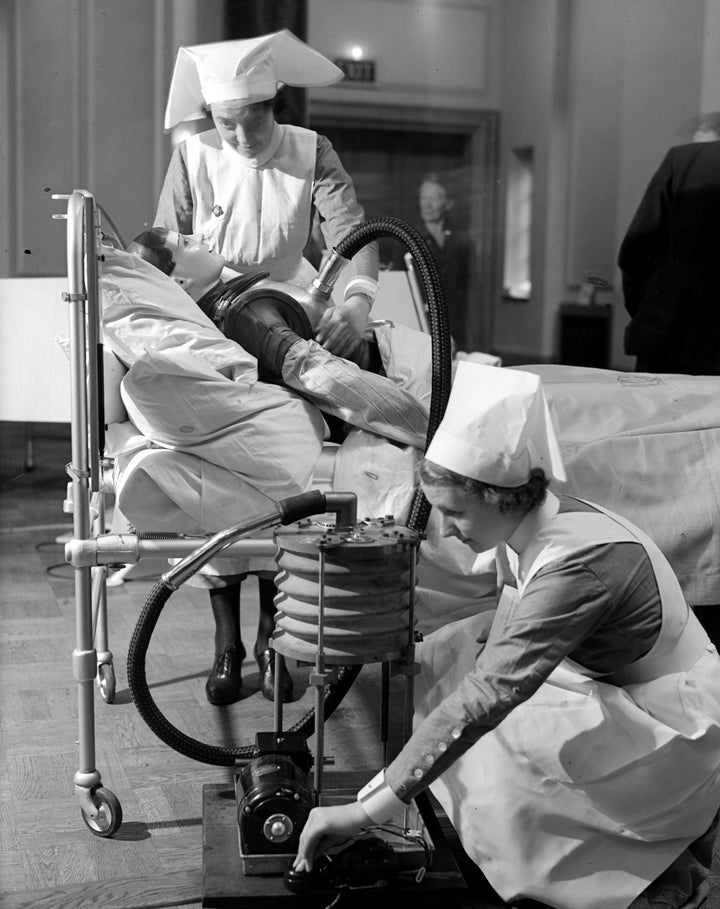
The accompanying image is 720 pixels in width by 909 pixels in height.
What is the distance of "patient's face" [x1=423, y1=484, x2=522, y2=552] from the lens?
1411mm

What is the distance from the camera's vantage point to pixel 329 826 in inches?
52.2

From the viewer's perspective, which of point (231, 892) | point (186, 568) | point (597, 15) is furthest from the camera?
point (597, 15)

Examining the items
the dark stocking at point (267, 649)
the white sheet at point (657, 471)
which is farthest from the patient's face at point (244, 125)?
the dark stocking at point (267, 649)

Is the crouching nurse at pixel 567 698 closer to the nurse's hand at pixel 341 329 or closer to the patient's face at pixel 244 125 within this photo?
the nurse's hand at pixel 341 329

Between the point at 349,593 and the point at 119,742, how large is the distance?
89 centimetres

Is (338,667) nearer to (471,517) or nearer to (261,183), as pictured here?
(471,517)

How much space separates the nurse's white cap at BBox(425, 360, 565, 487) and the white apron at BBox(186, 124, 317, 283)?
120 centimetres

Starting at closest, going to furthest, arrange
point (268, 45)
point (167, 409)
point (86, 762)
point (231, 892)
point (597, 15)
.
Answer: point (231, 892) < point (86, 762) < point (167, 409) < point (268, 45) < point (597, 15)

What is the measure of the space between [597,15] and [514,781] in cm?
431

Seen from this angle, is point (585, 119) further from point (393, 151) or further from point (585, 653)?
point (585, 653)

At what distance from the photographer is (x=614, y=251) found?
5129 mm

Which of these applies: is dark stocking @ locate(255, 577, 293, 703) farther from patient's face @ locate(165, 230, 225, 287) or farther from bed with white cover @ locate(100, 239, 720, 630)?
patient's face @ locate(165, 230, 225, 287)

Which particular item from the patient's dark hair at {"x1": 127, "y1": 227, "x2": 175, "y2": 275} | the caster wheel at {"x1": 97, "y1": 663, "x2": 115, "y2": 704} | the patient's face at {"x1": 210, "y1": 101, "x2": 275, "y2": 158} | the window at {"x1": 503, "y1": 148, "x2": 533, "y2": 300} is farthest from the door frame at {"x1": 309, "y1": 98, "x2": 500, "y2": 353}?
the caster wheel at {"x1": 97, "y1": 663, "x2": 115, "y2": 704}

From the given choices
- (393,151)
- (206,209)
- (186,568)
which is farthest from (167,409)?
(393,151)
